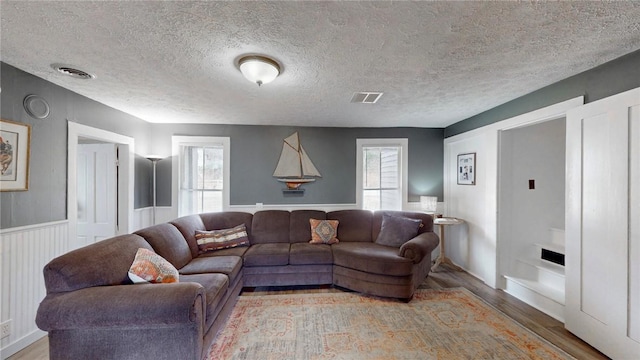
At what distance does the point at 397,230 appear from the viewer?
11.6 feet

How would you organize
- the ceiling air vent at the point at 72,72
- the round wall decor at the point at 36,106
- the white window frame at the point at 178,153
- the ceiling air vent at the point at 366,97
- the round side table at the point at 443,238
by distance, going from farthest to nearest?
the white window frame at the point at 178,153 → the round side table at the point at 443,238 → the ceiling air vent at the point at 366,97 → the round wall decor at the point at 36,106 → the ceiling air vent at the point at 72,72

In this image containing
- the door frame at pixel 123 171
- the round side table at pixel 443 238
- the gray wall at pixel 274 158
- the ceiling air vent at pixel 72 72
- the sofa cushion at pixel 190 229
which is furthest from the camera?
the gray wall at pixel 274 158

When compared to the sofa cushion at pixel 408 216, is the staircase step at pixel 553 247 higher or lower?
lower

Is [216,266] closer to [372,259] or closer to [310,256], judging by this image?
[310,256]

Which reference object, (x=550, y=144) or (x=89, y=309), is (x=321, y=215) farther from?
(x=550, y=144)

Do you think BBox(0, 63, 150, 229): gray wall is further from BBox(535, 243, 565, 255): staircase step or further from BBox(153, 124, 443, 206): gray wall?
BBox(535, 243, 565, 255): staircase step

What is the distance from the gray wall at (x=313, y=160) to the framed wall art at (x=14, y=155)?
2065mm

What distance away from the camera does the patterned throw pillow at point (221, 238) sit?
3.26 m

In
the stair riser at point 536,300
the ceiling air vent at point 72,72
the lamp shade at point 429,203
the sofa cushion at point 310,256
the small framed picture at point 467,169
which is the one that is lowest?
the stair riser at point 536,300

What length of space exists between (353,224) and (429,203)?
134 cm

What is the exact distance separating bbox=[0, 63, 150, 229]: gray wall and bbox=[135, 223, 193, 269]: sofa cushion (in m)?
0.84

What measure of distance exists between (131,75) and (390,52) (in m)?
2.29

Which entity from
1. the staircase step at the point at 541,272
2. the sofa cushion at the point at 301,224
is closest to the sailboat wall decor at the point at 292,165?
the sofa cushion at the point at 301,224

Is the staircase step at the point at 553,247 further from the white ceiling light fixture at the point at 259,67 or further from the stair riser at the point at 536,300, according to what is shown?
the white ceiling light fixture at the point at 259,67
